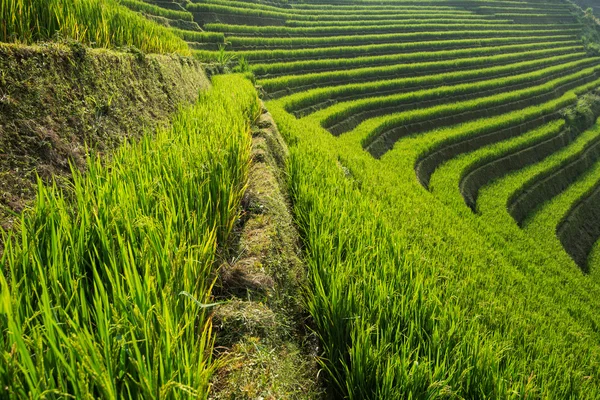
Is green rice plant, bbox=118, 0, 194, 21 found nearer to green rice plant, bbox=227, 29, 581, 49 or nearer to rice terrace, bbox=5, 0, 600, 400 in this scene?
green rice plant, bbox=227, 29, 581, 49

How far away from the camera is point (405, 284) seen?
272 cm

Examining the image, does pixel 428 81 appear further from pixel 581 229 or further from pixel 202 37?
pixel 202 37

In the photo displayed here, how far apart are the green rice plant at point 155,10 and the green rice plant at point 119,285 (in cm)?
2292

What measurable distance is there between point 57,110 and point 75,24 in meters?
1.25

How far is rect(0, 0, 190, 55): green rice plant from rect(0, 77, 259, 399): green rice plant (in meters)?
1.27

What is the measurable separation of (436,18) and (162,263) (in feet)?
149

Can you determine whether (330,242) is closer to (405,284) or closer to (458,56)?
(405,284)

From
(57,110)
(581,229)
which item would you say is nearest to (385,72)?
(581,229)

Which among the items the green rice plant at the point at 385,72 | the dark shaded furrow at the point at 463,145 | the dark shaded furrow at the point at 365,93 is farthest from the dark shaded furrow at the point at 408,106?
the dark shaded furrow at the point at 463,145

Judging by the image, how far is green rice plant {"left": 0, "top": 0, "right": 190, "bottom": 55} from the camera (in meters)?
2.64

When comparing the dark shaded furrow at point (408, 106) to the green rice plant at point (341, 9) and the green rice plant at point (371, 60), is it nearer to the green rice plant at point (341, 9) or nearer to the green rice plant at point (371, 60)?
the green rice plant at point (371, 60)

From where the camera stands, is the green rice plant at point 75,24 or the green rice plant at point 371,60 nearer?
the green rice plant at point 75,24

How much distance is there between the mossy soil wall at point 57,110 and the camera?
2197 millimetres

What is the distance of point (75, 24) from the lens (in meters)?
3.30
